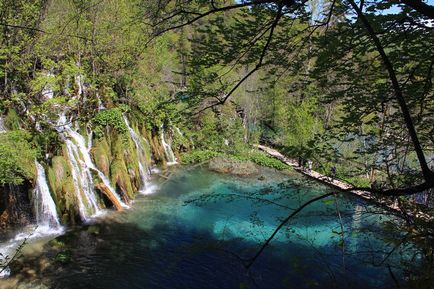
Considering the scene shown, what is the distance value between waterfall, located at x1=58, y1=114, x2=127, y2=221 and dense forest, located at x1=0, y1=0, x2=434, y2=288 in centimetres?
6

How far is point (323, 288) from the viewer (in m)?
8.64

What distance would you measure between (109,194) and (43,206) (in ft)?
8.55

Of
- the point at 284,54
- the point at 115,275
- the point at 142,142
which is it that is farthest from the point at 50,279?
the point at 142,142

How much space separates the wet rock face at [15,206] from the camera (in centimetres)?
1089

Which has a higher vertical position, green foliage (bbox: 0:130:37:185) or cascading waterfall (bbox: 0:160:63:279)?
green foliage (bbox: 0:130:37:185)

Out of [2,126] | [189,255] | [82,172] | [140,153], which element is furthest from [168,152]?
[189,255]

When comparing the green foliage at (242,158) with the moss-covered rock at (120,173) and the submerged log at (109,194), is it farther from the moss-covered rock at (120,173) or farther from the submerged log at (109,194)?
the submerged log at (109,194)

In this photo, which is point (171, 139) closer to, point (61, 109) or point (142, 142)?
point (142, 142)

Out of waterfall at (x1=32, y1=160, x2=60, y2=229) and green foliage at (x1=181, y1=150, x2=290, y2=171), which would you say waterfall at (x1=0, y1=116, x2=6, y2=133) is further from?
green foliage at (x1=181, y1=150, x2=290, y2=171)

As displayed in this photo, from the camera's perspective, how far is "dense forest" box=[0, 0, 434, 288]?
12.6 feet

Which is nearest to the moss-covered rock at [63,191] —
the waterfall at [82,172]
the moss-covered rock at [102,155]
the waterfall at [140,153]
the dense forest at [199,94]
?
the dense forest at [199,94]

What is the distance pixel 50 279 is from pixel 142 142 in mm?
10682

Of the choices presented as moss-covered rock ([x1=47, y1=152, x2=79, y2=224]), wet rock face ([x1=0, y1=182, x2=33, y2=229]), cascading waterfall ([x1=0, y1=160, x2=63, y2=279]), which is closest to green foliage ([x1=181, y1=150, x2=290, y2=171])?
moss-covered rock ([x1=47, y1=152, x2=79, y2=224])

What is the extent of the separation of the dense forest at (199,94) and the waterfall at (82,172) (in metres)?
0.06
